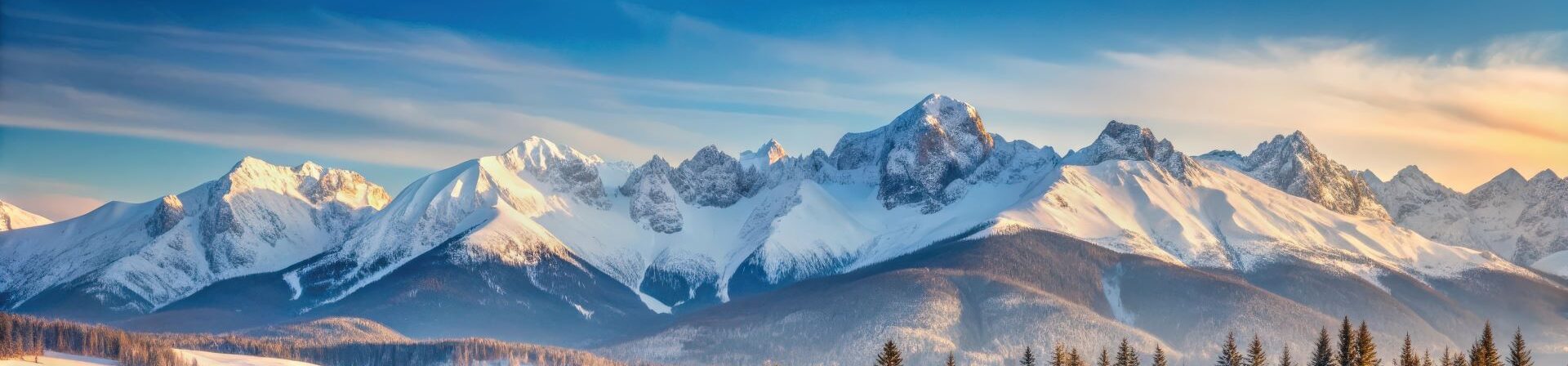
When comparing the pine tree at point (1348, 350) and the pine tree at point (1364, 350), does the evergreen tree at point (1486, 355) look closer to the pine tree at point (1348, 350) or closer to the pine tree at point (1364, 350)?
the pine tree at point (1364, 350)

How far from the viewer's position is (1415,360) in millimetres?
185375

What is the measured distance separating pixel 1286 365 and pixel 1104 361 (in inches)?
802

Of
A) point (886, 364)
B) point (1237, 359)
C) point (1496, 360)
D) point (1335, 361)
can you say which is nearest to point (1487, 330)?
point (1496, 360)

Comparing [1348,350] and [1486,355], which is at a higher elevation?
[1486,355]

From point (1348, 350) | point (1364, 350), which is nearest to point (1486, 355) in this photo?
point (1364, 350)

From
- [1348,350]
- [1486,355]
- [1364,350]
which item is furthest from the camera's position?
[1486,355]

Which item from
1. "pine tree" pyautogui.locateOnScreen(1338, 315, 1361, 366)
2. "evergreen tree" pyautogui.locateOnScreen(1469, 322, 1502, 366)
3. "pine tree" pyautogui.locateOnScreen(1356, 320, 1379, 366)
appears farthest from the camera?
"evergreen tree" pyautogui.locateOnScreen(1469, 322, 1502, 366)

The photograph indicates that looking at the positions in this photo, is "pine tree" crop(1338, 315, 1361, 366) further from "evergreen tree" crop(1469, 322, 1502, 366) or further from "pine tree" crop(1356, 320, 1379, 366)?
"evergreen tree" crop(1469, 322, 1502, 366)

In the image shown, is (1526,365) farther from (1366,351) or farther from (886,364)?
(886,364)

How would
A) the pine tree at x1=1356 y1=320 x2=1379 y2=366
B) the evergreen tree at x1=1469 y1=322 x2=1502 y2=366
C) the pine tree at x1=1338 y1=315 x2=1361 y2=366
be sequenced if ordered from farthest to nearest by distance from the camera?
1. the evergreen tree at x1=1469 y1=322 x2=1502 y2=366
2. the pine tree at x1=1356 y1=320 x2=1379 y2=366
3. the pine tree at x1=1338 y1=315 x2=1361 y2=366

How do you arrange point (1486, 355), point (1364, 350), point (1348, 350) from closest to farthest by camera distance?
1. point (1348, 350)
2. point (1364, 350)
3. point (1486, 355)

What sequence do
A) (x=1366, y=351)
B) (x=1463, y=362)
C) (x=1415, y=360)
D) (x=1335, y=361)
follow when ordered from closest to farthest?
(x=1366, y=351), (x=1335, y=361), (x=1415, y=360), (x=1463, y=362)

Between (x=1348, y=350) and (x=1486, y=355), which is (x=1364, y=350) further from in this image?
(x=1486, y=355)

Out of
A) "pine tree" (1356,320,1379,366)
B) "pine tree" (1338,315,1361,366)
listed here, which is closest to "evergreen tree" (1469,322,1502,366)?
"pine tree" (1356,320,1379,366)
